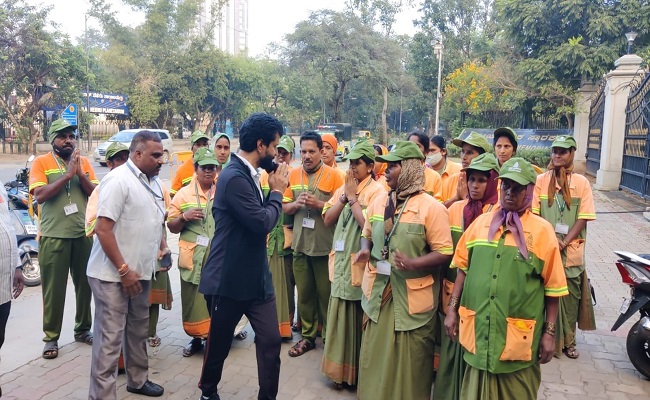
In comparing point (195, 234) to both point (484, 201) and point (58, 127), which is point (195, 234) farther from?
point (484, 201)

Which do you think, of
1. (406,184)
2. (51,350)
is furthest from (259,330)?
(51,350)

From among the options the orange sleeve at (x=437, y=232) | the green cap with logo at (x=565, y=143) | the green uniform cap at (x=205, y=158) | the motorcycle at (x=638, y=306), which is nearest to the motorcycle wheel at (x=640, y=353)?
the motorcycle at (x=638, y=306)

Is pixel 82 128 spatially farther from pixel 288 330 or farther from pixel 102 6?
pixel 288 330

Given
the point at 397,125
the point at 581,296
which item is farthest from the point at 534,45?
the point at 397,125

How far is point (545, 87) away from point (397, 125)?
4996 centimetres

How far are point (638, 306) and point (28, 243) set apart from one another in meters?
7.09

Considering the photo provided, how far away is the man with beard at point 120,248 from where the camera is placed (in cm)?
345

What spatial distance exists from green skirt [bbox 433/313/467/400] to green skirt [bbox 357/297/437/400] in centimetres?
16

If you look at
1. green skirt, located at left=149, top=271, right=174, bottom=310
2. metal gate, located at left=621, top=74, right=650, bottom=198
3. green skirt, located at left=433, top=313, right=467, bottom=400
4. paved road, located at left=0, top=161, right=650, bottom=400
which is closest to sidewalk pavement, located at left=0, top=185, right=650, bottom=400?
paved road, located at left=0, top=161, right=650, bottom=400

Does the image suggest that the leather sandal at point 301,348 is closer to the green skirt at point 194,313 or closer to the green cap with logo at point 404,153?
the green skirt at point 194,313

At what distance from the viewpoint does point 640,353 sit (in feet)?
14.4

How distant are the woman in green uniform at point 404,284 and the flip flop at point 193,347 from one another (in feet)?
6.14

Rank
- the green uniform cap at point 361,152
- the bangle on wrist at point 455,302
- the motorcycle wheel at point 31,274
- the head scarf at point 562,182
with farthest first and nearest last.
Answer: the motorcycle wheel at point 31,274
the head scarf at point 562,182
the green uniform cap at point 361,152
the bangle on wrist at point 455,302

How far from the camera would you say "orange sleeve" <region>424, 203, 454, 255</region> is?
11.1 ft
